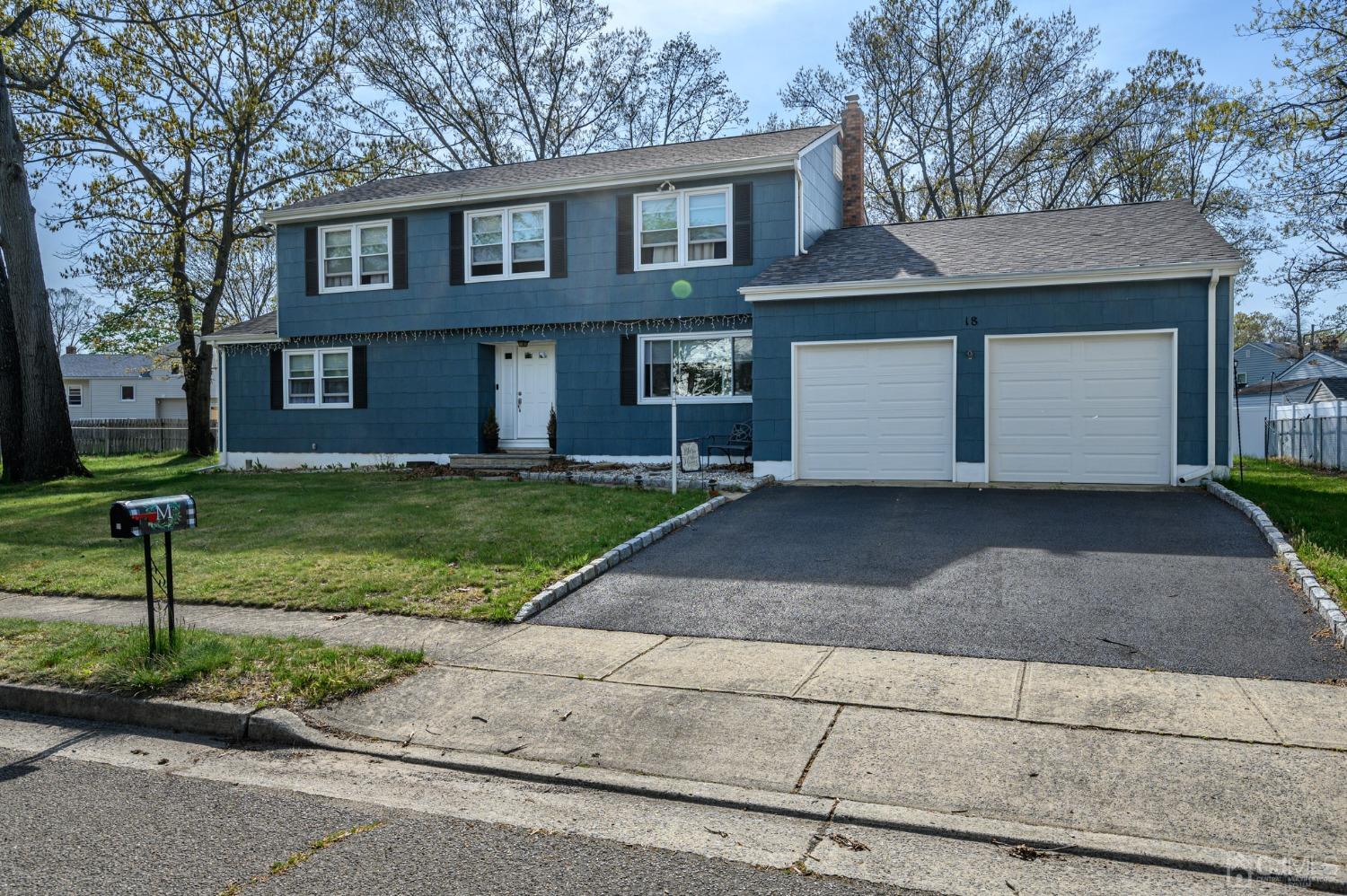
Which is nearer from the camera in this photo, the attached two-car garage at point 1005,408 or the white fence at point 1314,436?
the attached two-car garage at point 1005,408

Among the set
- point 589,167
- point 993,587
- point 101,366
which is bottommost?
point 993,587

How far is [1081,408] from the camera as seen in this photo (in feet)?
41.9

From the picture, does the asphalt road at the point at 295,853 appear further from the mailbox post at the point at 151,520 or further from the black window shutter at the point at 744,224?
the black window shutter at the point at 744,224

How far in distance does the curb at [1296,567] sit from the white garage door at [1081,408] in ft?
5.47

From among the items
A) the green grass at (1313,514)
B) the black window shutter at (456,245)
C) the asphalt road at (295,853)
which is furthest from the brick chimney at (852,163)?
the asphalt road at (295,853)

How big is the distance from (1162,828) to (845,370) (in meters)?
10.7

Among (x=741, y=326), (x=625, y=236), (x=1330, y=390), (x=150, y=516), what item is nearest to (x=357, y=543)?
(x=150, y=516)

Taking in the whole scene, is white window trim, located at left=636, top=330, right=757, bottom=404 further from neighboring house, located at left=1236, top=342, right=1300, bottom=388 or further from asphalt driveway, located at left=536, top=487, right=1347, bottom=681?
neighboring house, located at left=1236, top=342, right=1300, bottom=388

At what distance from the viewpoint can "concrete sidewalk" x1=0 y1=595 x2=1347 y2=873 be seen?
376 centimetres

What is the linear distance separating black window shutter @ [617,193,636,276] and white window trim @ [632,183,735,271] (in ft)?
0.18

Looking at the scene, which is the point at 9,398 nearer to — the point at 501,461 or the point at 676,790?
the point at 501,461

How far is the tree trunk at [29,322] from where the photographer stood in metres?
18.6

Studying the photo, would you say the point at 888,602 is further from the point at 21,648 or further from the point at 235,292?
the point at 235,292

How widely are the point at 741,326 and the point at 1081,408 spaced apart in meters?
5.87
